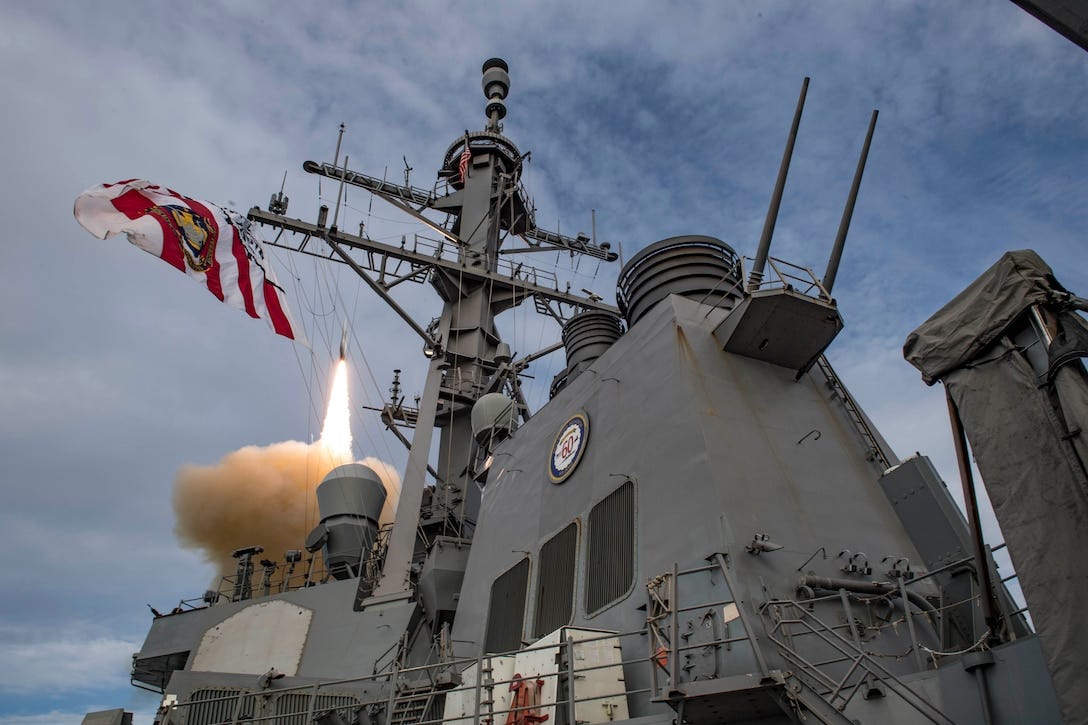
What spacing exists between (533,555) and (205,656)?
6218mm

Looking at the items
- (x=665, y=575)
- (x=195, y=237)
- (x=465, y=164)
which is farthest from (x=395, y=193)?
(x=665, y=575)

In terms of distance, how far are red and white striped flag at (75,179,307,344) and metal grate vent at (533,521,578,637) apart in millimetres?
5423

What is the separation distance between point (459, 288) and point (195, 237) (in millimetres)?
7347

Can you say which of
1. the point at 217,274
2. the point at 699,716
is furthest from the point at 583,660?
the point at 217,274

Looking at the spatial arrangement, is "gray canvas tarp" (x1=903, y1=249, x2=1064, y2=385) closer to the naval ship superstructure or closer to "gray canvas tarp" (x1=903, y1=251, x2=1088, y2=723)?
"gray canvas tarp" (x1=903, y1=251, x2=1088, y2=723)

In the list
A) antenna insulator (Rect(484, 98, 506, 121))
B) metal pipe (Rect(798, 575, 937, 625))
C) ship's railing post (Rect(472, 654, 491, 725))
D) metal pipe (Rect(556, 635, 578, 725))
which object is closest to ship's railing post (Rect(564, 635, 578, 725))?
metal pipe (Rect(556, 635, 578, 725))

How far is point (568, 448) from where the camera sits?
925cm

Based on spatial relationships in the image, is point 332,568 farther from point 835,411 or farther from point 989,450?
point 989,450

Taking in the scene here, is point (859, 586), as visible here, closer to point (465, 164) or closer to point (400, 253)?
point (400, 253)

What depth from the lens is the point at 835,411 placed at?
8312 millimetres

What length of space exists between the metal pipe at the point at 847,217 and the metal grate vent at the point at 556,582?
12.6ft

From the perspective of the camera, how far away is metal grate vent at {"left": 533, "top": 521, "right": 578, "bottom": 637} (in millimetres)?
7605

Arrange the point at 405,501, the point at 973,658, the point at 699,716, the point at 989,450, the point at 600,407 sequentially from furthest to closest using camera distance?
the point at 405,501 < the point at 600,407 < the point at 699,716 < the point at 973,658 < the point at 989,450

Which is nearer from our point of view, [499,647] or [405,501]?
[499,647]
